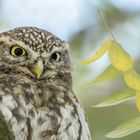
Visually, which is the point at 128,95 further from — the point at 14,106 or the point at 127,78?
the point at 14,106

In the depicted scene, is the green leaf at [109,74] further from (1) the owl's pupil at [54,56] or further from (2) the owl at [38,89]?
(1) the owl's pupil at [54,56]

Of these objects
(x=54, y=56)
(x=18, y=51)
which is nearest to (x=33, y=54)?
(x=18, y=51)

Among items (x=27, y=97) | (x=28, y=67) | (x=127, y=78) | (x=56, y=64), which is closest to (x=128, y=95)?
(x=127, y=78)

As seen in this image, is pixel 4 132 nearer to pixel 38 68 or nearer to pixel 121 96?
pixel 121 96

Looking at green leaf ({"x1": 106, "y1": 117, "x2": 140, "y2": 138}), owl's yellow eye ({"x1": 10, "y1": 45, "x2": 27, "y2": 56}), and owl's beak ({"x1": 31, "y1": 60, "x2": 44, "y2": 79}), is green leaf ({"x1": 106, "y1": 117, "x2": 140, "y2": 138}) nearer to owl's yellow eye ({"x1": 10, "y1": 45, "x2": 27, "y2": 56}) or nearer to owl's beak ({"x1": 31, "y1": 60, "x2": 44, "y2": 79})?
owl's beak ({"x1": 31, "y1": 60, "x2": 44, "y2": 79})

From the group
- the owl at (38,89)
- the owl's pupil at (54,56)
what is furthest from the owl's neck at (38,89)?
the owl's pupil at (54,56)
